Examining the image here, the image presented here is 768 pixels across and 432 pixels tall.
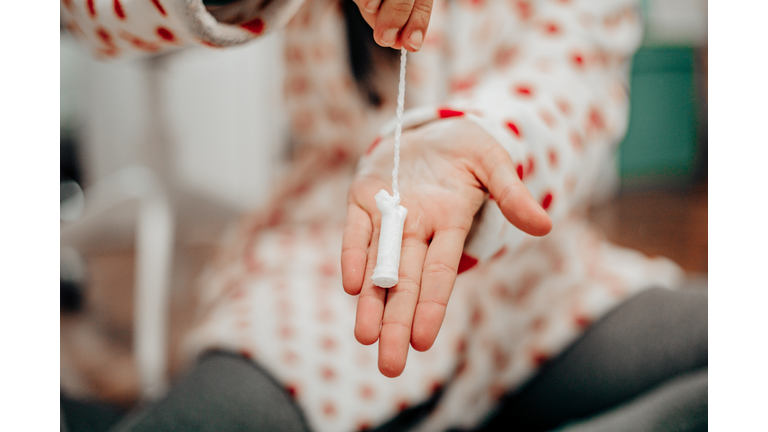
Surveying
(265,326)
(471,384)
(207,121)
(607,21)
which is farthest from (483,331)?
(207,121)

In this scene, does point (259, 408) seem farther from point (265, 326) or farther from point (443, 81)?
point (443, 81)

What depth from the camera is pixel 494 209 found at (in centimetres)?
25

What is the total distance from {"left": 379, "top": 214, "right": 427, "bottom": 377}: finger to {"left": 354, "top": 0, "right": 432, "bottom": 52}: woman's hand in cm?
9

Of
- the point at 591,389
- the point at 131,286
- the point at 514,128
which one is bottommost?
the point at 131,286

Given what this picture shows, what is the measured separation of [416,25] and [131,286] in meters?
0.76

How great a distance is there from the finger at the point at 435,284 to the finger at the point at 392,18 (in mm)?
93

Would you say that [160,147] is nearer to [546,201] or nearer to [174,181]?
[174,181]

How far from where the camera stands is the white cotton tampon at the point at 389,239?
0.70 ft

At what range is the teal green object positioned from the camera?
0.86 meters

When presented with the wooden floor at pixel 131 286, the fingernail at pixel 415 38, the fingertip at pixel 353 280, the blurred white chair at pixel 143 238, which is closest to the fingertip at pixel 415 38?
the fingernail at pixel 415 38

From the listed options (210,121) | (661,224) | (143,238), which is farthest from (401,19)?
(210,121)

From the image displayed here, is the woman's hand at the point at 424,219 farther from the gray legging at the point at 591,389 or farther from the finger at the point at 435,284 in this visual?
the gray legging at the point at 591,389

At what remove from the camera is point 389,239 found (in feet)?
0.73

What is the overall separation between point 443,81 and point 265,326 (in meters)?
0.27
